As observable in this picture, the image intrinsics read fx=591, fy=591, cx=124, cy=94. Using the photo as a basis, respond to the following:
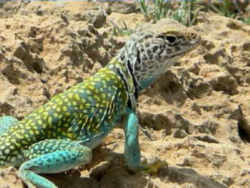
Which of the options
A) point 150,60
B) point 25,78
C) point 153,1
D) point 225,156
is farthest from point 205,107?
point 153,1

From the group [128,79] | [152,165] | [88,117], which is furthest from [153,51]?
[152,165]

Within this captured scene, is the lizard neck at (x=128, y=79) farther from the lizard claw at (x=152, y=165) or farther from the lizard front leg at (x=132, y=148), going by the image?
the lizard claw at (x=152, y=165)

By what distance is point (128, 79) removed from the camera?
491cm

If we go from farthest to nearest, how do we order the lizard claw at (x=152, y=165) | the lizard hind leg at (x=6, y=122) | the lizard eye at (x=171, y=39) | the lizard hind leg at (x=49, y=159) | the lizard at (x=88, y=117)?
the lizard eye at (x=171, y=39) < the lizard claw at (x=152, y=165) < the lizard hind leg at (x=6, y=122) < the lizard at (x=88, y=117) < the lizard hind leg at (x=49, y=159)

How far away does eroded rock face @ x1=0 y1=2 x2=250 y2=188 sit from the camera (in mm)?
4781

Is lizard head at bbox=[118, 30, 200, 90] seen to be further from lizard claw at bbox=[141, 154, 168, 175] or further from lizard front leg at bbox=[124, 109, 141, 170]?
lizard claw at bbox=[141, 154, 168, 175]

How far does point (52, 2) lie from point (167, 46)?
3624mm

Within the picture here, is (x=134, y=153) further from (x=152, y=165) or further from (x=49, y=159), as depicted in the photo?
(x=49, y=159)

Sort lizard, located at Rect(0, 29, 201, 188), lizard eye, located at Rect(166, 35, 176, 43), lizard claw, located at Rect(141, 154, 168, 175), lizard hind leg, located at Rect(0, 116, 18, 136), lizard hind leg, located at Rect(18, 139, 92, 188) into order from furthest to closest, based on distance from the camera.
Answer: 1. lizard eye, located at Rect(166, 35, 176, 43)
2. lizard claw, located at Rect(141, 154, 168, 175)
3. lizard hind leg, located at Rect(0, 116, 18, 136)
4. lizard, located at Rect(0, 29, 201, 188)
5. lizard hind leg, located at Rect(18, 139, 92, 188)

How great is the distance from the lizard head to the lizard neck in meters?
0.03

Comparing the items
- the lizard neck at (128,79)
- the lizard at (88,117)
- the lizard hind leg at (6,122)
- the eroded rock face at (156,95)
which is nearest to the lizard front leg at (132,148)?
the lizard at (88,117)

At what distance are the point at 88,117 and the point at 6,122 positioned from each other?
25.2 inches

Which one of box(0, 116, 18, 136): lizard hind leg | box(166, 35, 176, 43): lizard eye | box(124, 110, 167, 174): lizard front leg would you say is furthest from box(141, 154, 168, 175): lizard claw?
box(0, 116, 18, 136): lizard hind leg

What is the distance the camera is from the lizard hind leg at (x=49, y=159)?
3947 mm
